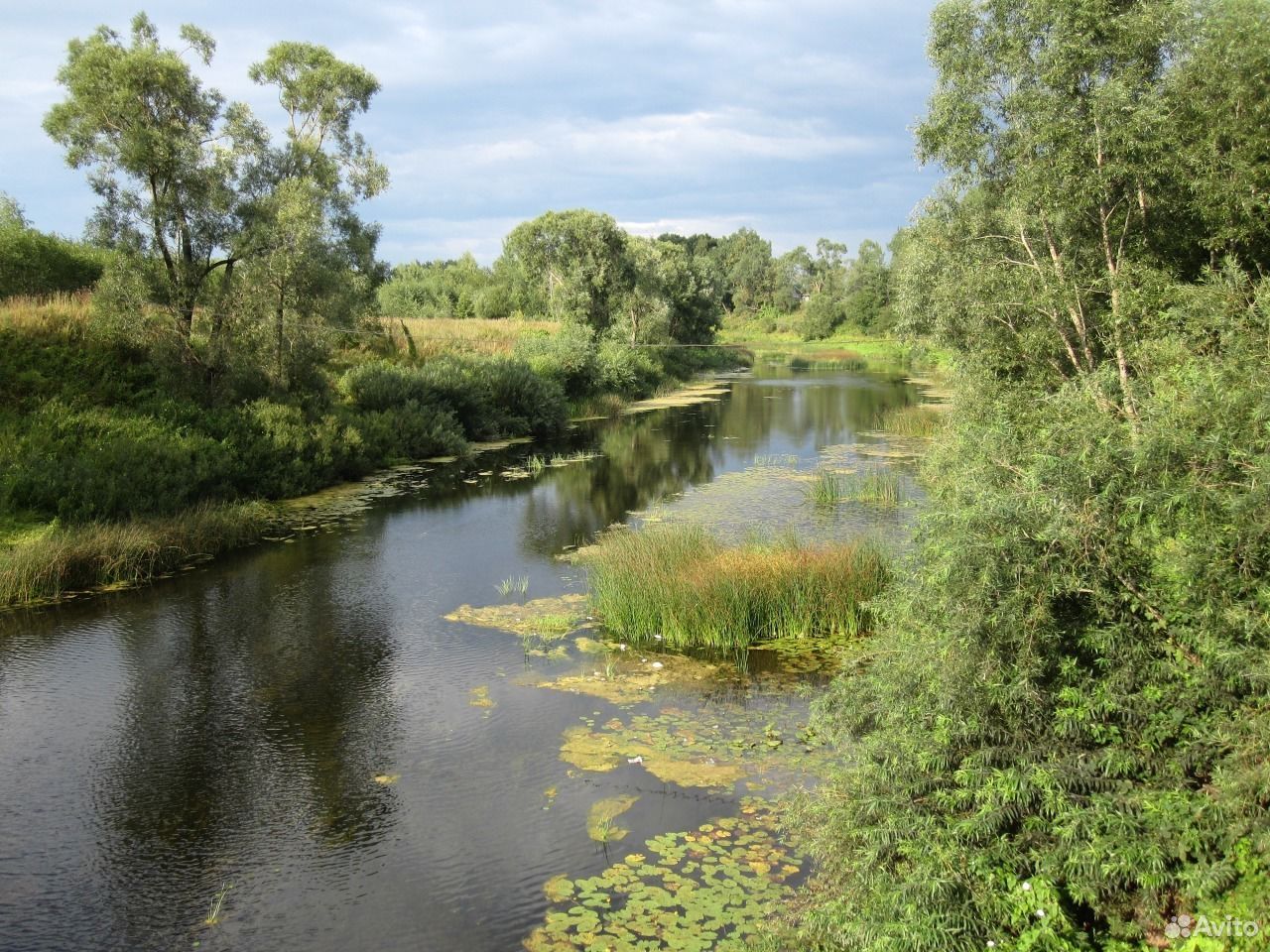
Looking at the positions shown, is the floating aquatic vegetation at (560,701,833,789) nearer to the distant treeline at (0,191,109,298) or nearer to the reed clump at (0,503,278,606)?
the reed clump at (0,503,278,606)

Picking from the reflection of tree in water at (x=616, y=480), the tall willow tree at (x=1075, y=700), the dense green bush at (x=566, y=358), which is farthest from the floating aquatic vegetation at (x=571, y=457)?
the tall willow tree at (x=1075, y=700)

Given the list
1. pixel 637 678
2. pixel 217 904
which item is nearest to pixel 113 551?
pixel 637 678

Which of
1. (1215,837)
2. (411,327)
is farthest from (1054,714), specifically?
(411,327)

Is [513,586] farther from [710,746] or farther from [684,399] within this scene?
[684,399]

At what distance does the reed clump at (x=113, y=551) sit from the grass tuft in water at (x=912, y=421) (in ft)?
69.6

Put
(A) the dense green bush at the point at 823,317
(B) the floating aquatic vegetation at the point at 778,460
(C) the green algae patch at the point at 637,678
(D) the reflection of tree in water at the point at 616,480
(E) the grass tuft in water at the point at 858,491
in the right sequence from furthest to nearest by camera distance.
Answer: (A) the dense green bush at the point at 823,317 → (B) the floating aquatic vegetation at the point at 778,460 → (E) the grass tuft in water at the point at 858,491 → (D) the reflection of tree in water at the point at 616,480 → (C) the green algae patch at the point at 637,678

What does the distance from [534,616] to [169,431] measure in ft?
34.9

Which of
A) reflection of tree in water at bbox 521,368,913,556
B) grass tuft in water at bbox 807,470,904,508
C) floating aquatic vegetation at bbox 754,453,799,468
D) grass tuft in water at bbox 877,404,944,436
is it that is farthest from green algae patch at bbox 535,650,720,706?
grass tuft in water at bbox 877,404,944,436

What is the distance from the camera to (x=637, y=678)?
35.1 feet

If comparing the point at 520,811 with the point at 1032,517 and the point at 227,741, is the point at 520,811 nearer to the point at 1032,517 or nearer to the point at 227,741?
the point at 227,741

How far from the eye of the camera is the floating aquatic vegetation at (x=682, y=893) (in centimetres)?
600

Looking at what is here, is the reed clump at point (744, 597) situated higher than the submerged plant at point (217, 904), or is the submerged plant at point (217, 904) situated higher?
the reed clump at point (744, 597)

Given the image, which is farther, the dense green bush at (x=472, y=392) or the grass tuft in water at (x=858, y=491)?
the dense green bush at (x=472, y=392)

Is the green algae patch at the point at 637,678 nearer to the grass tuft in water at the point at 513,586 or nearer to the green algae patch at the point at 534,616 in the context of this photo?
the green algae patch at the point at 534,616
